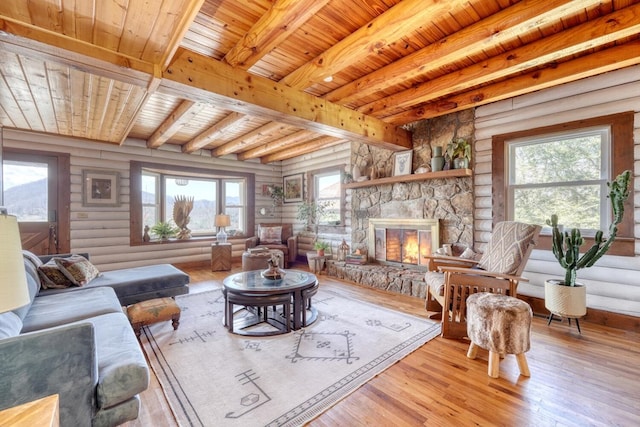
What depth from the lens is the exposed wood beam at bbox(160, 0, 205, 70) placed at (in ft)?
5.45

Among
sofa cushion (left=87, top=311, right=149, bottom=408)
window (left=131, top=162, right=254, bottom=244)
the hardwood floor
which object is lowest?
the hardwood floor

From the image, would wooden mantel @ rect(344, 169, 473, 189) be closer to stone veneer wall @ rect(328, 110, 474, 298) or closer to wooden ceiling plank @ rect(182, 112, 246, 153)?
stone veneer wall @ rect(328, 110, 474, 298)

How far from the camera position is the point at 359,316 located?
3.18 m

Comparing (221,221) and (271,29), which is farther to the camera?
(221,221)

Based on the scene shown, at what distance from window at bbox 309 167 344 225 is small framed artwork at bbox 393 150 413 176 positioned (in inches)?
55.5

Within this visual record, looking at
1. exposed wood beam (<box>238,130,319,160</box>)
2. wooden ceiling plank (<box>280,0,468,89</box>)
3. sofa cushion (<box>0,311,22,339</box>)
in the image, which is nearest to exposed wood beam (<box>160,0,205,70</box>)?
wooden ceiling plank (<box>280,0,468,89</box>)

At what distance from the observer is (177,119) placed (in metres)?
3.76

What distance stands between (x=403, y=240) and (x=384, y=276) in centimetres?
73

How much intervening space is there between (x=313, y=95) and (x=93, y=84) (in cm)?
224

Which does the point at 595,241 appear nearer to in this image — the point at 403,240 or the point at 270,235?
the point at 403,240

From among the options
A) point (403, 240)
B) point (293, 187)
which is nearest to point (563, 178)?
point (403, 240)

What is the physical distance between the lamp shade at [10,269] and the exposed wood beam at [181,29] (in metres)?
1.55

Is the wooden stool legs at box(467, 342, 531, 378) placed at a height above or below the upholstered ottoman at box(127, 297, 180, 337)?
below

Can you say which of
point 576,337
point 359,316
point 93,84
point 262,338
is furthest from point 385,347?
point 93,84
